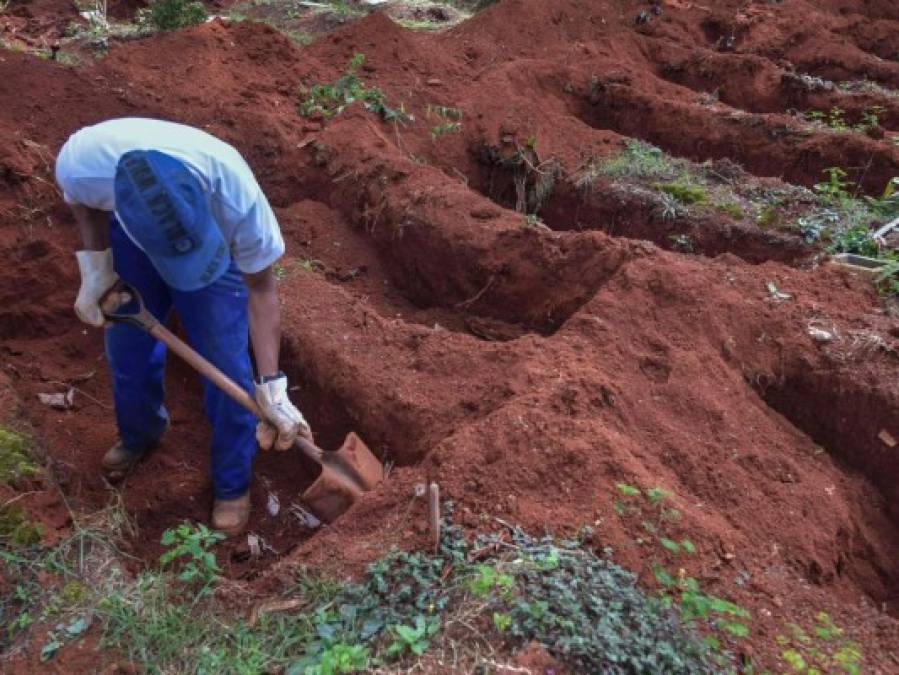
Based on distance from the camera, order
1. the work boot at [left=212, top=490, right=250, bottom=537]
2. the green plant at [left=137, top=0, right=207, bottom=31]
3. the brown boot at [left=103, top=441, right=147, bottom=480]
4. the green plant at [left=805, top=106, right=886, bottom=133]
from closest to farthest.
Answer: the work boot at [left=212, top=490, right=250, bottom=537] → the brown boot at [left=103, top=441, right=147, bottom=480] → the green plant at [left=805, top=106, right=886, bottom=133] → the green plant at [left=137, top=0, right=207, bottom=31]

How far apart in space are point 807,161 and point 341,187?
3.77 metres

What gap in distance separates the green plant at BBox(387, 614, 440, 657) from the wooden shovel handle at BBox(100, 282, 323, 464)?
→ 42.9 inches

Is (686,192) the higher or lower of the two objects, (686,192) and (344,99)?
the higher

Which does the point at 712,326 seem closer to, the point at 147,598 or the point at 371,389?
the point at 371,389

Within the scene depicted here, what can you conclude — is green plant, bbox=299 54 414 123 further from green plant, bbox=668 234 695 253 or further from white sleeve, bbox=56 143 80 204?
white sleeve, bbox=56 143 80 204

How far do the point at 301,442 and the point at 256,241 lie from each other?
82 cm

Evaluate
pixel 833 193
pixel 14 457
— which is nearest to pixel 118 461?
pixel 14 457

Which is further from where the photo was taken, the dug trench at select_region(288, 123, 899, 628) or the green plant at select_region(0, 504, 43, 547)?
the dug trench at select_region(288, 123, 899, 628)

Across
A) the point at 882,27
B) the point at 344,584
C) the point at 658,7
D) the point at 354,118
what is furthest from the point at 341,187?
the point at 882,27

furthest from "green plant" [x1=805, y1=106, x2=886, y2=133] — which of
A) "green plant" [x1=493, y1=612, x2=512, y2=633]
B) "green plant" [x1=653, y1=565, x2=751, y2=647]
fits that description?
"green plant" [x1=493, y1=612, x2=512, y2=633]

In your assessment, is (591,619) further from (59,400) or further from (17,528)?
(59,400)

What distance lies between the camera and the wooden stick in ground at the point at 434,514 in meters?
2.38

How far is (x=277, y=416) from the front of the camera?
291 cm

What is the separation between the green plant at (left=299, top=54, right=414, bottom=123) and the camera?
612cm
